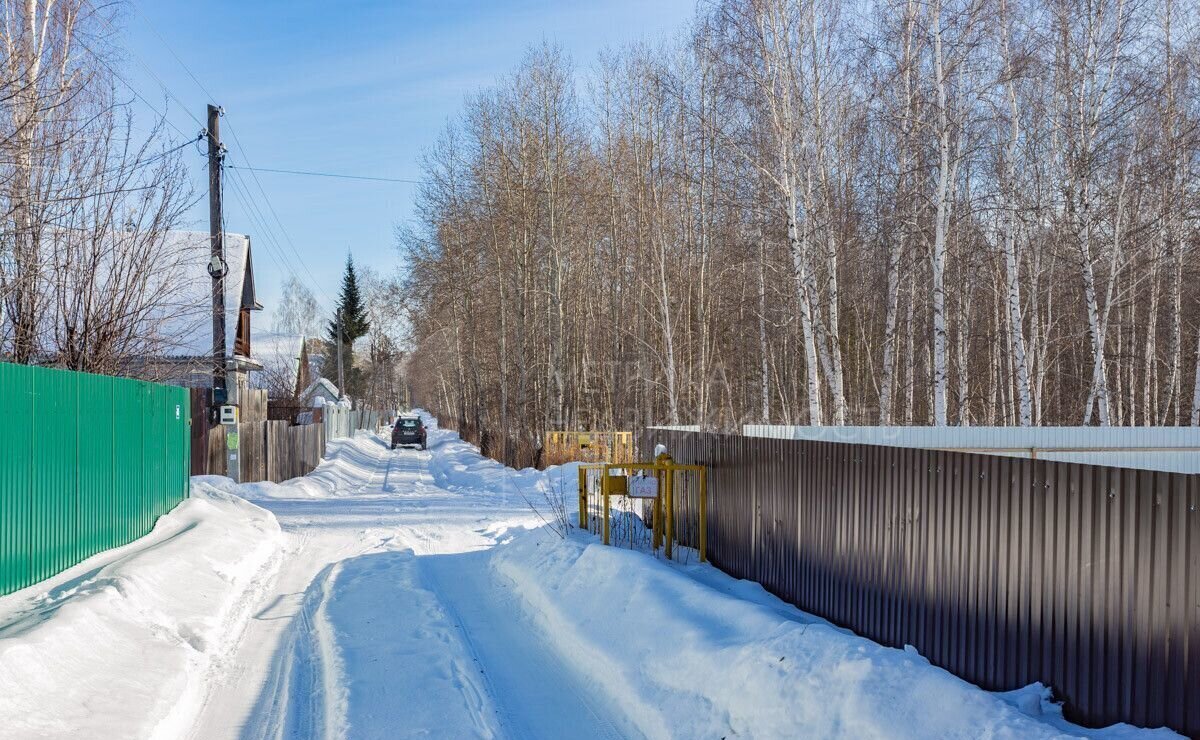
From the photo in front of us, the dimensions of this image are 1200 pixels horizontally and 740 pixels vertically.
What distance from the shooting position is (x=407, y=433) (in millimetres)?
48188

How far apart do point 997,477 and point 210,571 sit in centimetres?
844

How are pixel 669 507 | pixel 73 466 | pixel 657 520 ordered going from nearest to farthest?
pixel 73 466 → pixel 669 507 → pixel 657 520

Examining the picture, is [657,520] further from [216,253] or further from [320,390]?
[320,390]

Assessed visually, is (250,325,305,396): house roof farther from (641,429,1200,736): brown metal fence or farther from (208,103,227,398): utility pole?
(641,429,1200,736): brown metal fence

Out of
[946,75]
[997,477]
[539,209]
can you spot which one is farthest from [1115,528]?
[539,209]

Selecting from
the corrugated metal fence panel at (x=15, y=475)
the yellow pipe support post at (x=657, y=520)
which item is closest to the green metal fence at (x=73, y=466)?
the corrugated metal fence panel at (x=15, y=475)

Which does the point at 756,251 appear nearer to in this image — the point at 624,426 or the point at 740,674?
the point at 624,426

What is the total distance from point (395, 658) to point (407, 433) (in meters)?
41.7

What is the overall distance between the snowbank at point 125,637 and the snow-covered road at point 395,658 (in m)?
0.28

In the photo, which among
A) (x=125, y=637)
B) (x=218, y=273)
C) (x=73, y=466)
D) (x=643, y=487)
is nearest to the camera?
(x=125, y=637)

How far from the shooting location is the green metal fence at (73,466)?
7879 mm

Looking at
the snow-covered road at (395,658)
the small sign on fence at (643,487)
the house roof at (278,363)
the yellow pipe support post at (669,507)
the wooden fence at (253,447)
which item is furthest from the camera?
the house roof at (278,363)

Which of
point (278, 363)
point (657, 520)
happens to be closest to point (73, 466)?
point (657, 520)

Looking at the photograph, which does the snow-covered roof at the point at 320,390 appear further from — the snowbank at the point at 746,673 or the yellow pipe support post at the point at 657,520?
the snowbank at the point at 746,673
